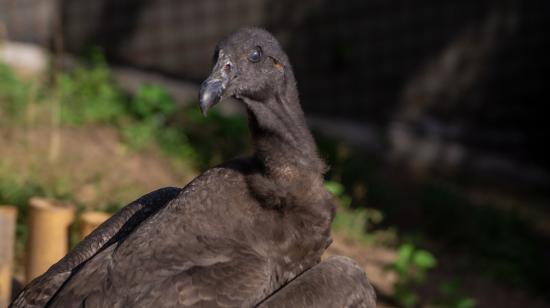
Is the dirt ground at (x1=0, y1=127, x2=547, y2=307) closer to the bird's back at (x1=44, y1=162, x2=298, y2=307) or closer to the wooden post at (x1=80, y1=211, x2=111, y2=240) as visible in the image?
the wooden post at (x1=80, y1=211, x2=111, y2=240)

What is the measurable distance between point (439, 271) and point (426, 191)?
1357 mm

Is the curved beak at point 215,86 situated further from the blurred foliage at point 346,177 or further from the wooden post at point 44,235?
the blurred foliage at point 346,177

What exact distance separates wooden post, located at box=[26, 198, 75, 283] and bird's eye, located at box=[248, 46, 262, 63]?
172 centimetres

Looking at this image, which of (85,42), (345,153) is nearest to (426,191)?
(345,153)

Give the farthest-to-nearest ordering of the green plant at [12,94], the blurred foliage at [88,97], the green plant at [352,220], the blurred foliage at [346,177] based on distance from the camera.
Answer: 1. the blurred foliage at [88,97]
2. the green plant at [12,94]
3. the blurred foliage at [346,177]
4. the green plant at [352,220]

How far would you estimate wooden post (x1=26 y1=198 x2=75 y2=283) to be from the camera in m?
5.03

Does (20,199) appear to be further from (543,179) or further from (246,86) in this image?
(543,179)

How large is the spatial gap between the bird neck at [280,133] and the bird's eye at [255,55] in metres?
0.16

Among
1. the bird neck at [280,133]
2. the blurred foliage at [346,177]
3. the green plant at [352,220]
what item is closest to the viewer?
the bird neck at [280,133]

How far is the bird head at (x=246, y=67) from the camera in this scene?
12.1ft

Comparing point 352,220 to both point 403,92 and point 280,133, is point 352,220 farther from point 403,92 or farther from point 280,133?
point 280,133

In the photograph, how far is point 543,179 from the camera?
10.9m

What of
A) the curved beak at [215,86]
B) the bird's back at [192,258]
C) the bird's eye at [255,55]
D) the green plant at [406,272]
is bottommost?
the green plant at [406,272]

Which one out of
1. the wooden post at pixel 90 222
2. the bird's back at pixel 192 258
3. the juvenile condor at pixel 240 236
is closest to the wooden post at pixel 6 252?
the wooden post at pixel 90 222
